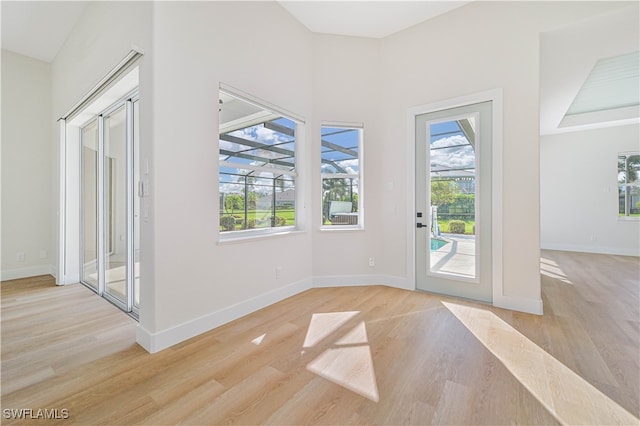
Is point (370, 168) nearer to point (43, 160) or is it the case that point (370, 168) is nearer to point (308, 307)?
point (308, 307)

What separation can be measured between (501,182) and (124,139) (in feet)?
13.7

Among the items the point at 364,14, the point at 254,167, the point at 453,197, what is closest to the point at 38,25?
the point at 254,167

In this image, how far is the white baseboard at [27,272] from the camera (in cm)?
408

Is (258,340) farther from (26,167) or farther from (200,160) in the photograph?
(26,167)

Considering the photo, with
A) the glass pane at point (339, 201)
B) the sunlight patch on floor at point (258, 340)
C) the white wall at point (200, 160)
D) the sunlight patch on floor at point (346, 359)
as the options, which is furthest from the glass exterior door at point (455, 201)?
the sunlight patch on floor at point (258, 340)

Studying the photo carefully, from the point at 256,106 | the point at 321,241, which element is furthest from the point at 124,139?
the point at 321,241

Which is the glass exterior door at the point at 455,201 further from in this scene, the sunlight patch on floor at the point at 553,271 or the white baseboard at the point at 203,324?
the sunlight patch on floor at the point at 553,271

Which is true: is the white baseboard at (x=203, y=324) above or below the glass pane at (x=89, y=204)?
below

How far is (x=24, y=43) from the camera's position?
388 centimetres

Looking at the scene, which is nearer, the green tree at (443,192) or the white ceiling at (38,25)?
the white ceiling at (38,25)

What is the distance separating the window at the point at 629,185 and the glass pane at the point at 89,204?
1020 cm

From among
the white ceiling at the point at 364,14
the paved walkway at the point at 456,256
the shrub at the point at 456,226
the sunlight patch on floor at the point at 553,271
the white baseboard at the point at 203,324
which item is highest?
the white ceiling at the point at 364,14

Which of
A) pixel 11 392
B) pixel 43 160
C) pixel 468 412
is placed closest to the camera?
pixel 468 412

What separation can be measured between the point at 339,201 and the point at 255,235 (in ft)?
4.68
